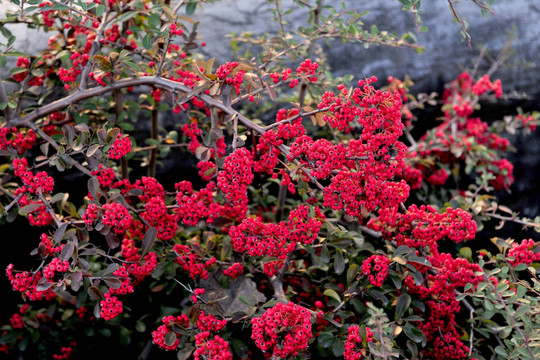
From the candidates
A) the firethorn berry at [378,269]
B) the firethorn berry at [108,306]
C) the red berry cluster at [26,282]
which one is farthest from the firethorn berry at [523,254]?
the red berry cluster at [26,282]

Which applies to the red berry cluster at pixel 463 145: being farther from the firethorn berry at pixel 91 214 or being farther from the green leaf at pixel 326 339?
the firethorn berry at pixel 91 214

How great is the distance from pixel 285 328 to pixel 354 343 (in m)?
0.27

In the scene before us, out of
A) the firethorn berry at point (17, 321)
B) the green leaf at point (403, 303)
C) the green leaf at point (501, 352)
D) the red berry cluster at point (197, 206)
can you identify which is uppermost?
the red berry cluster at point (197, 206)

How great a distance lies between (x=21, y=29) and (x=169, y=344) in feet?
8.46

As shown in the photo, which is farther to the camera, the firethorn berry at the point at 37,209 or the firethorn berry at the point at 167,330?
the firethorn berry at the point at 37,209

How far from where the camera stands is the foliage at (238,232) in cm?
170

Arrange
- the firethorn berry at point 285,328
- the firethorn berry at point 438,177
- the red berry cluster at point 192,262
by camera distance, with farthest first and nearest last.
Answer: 1. the firethorn berry at point 438,177
2. the red berry cluster at point 192,262
3. the firethorn berry at point 285,328

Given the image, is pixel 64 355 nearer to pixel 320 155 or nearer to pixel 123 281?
pixel 123 281

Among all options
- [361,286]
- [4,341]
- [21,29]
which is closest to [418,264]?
[361,286]

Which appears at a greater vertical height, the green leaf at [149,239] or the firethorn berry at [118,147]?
the firethorn berry at [118,147]

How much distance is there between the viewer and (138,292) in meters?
2.48

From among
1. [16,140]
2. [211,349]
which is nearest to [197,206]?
[211,349]

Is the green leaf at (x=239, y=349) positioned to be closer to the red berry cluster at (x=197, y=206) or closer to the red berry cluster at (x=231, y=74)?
the red berry cluster at (x=197, y=206)

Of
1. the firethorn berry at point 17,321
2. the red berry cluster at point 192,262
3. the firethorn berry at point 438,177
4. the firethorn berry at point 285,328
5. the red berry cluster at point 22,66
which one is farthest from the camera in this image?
the firethorn berry at point 438,177
